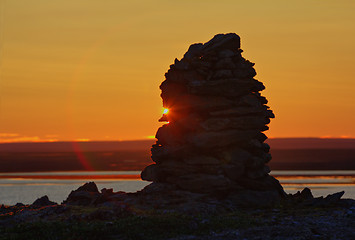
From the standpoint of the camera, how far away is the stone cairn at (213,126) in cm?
5622

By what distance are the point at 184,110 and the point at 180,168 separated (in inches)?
240

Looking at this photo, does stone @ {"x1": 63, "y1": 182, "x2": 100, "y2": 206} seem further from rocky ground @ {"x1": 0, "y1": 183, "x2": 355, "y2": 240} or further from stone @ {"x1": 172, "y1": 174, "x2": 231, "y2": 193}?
stone @ {"x1": 172, "y1": 174, "x2": 231, "y2": 193}

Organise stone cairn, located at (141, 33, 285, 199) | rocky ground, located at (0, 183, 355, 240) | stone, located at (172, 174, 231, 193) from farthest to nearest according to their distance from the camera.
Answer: stone cairn, located at (141, 33, 285, 199), stone, located at (172, 174, 231, 193), rocky ground, located at (0, 183, 355, 240)

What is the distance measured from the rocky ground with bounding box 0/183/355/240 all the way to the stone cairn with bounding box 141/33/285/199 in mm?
2328

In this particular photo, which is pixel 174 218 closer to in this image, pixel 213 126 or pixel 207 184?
pixel 207 184

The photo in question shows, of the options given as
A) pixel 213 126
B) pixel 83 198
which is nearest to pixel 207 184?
pixel 213 126

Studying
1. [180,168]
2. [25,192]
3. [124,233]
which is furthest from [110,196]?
[25,192]

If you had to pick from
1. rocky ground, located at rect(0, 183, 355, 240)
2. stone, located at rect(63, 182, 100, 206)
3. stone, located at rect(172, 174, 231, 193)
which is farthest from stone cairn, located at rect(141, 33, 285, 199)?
stone, located at rect(63, 182, 100, 206)

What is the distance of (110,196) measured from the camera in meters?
56.2

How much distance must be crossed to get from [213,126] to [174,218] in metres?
13.8

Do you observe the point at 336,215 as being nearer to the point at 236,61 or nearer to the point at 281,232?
the point at 281,232

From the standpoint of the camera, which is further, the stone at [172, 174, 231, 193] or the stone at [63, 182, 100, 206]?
the stone at [63, 182, 100, 206]

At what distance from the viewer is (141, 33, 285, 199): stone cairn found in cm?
5622

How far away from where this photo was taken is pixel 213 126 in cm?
5675
